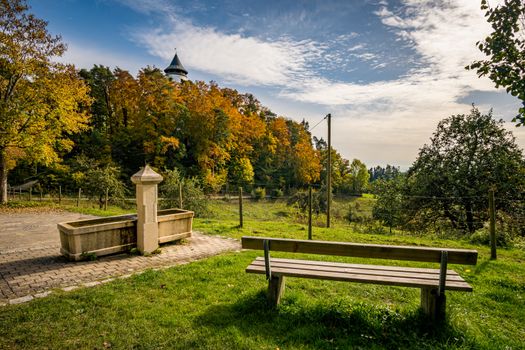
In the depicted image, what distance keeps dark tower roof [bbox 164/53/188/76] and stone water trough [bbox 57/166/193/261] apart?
2055 inches

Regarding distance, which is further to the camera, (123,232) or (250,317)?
(123,232)

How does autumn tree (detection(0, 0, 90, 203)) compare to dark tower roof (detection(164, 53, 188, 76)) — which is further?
dark tower roof (detection(164, 53, 188, 76))

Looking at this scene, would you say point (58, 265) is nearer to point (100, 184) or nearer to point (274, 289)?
point (274, 289)

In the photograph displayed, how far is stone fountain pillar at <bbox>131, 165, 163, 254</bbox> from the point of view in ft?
20.9

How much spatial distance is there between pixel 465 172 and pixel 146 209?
50.7 ft

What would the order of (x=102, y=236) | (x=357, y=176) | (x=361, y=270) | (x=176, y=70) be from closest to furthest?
(x=361, y=270)
(x=102, y=236)
(x=176, y=70)
(x=357, y=176)

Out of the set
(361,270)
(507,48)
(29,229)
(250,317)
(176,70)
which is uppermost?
(176,70)

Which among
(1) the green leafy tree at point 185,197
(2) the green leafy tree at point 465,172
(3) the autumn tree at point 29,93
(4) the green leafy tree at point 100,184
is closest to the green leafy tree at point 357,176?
(2) the green leafy tree at point 465,172

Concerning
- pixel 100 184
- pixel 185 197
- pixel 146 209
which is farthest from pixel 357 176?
pixel 146 209

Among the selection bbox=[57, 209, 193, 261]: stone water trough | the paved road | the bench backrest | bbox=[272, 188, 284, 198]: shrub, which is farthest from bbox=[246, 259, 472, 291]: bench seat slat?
bbox=[272, 188, 284, 198]: shrub

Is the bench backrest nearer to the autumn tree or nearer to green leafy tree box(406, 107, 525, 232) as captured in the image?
green leafy tree box(406, 107, 525, 232)

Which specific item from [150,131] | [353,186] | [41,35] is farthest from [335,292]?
[353,186]

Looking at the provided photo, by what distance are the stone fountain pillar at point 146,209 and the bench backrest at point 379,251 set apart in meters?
3.89

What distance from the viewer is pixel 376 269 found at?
11.8 ft
